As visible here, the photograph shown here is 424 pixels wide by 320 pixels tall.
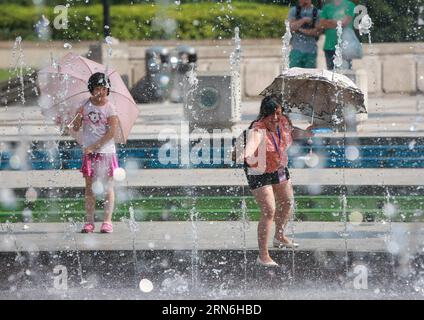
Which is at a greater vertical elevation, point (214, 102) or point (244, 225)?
point (214, 102)

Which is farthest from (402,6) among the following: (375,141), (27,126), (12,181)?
(12,181)

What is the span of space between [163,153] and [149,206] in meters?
3.39

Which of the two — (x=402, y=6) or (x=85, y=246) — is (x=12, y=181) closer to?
(x=85, y=246)

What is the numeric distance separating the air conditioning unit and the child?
6.55m

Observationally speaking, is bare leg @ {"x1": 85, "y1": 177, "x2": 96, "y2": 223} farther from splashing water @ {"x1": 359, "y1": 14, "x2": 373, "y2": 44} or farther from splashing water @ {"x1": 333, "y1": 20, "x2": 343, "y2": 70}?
splashing water @ {"x1": 359, "y1": 14, "x2": 373, "y2": 44}

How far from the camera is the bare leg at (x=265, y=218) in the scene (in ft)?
28.8

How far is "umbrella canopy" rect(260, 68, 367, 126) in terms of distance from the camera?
950 cm

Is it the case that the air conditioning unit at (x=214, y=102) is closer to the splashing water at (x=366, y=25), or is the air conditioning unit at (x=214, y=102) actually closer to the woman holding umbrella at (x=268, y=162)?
the woman holding umbrella at (x=268, y=162)

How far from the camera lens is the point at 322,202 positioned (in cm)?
1198

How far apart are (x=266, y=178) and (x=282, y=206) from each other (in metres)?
0.40

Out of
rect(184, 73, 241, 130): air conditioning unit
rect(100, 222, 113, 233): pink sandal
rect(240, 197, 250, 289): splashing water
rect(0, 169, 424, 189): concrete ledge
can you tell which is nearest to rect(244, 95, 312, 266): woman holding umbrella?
rect(240, 197, 250, 289): splashing water

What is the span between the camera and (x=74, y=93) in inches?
416

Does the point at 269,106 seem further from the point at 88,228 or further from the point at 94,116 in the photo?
the point at 88,228

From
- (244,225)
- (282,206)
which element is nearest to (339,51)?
(244,225)
